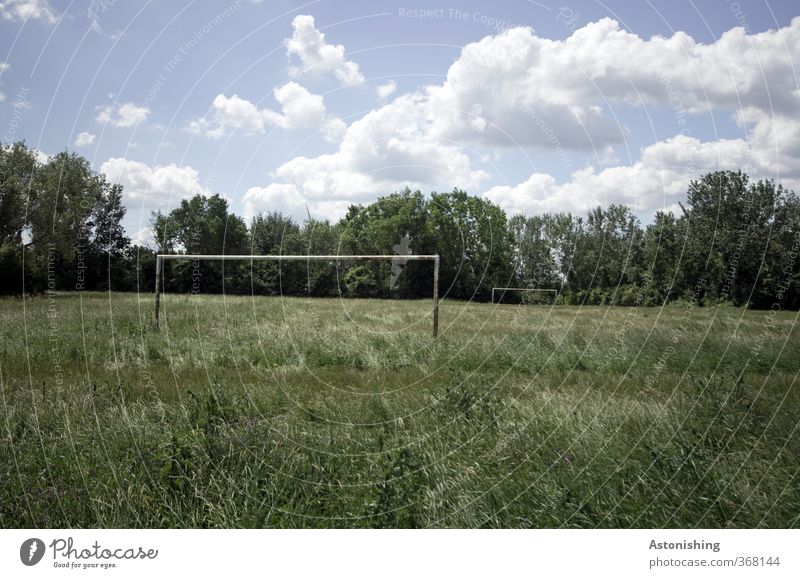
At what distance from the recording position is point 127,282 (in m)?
40.4

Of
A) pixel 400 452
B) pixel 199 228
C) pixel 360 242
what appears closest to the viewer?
pixel 400 452

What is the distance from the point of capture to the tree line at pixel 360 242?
88.8 feet

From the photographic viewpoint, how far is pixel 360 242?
38.2 metres

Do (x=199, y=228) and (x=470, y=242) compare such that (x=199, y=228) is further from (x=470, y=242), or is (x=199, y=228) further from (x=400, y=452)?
(x=470, y=242)

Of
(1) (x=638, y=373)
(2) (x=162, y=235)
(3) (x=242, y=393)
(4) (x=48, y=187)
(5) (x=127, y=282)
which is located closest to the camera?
(3) (x=242, y=393)

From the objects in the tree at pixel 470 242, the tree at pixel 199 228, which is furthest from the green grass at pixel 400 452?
the tree at pixel 470 242

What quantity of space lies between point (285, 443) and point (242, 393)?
247 cm

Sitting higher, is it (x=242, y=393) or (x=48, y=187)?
(x=48, y=187)

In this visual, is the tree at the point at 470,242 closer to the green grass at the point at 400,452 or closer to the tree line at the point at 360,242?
the tree line at the point at 360,242

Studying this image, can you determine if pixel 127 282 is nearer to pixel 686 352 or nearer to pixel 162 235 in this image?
pixel 162 235

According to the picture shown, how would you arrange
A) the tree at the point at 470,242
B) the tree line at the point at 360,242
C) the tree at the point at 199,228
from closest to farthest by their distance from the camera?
the tree at the point at 199,228 → the tree line at the point at 360,242 → the tree at the point at 470,242

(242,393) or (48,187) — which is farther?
(48,187)

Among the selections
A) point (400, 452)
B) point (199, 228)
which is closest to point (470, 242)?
point (199, 228)
